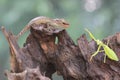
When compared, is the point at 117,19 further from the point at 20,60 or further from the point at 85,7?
the point at 20,60

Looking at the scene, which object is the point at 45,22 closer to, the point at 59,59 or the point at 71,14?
the point at 59,59

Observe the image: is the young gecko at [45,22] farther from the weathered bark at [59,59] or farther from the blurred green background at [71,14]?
the blurred green background at [71,14]

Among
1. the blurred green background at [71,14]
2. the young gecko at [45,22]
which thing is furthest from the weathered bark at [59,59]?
the blurred green background at [71,14]

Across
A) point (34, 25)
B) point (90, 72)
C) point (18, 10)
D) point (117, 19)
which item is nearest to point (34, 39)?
Result: point (34, 25)

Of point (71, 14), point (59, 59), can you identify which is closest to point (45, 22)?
point (59, 59)

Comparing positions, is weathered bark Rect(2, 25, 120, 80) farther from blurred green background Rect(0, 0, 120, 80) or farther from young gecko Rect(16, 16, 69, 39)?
blurred green background Rect(0, 0, 120, 80)
